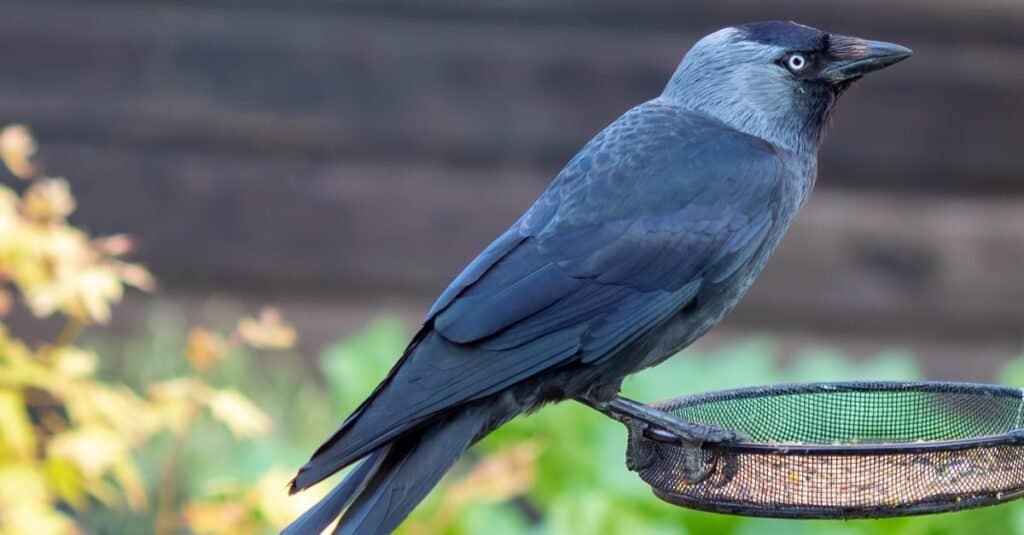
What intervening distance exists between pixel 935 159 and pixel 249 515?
2874 mm

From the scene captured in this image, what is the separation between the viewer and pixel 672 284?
2609 mm

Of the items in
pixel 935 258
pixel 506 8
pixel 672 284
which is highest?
pixel 506 8

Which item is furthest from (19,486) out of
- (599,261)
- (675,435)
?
(675,435)

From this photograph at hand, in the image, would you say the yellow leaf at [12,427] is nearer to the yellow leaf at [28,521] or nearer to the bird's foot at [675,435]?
the yellow leaf at [28,521]

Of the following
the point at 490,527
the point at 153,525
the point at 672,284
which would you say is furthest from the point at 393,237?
the point at 672,284

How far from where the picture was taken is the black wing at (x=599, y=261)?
Answer: 96.0 inches

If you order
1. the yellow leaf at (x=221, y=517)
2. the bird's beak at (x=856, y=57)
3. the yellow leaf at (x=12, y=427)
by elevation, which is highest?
the yellow leaf at (x=12, y=427)

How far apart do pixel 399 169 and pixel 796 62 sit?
2507 millimetres

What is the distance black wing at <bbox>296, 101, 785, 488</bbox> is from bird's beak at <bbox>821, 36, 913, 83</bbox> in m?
0.20

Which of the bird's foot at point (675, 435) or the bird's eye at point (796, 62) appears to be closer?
the bird's foot at point (675, 435)

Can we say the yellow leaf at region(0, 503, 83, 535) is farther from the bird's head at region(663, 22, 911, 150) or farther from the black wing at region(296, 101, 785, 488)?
the bird's head at region(663, 22, 911, 150)

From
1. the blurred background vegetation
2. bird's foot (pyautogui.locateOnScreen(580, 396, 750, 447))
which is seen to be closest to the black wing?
bird's foot (pyautogui.locateOnScreen(580, 396, 750, 447))

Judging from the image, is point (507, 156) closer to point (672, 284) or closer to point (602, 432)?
point (602, 432)

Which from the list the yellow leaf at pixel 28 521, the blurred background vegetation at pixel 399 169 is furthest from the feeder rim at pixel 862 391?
the blurred background vegetation at pixel 399 169
